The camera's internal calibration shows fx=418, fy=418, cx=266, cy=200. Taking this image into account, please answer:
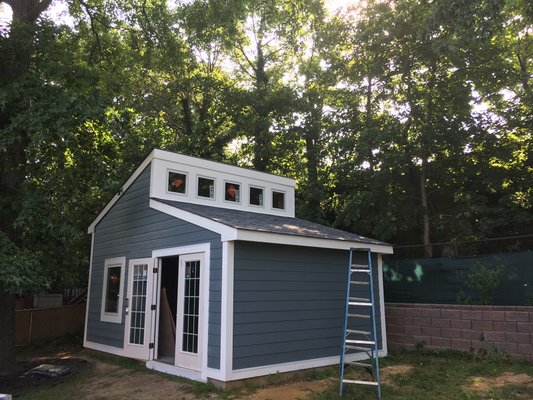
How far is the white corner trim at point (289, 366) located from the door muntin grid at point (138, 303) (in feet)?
8.99

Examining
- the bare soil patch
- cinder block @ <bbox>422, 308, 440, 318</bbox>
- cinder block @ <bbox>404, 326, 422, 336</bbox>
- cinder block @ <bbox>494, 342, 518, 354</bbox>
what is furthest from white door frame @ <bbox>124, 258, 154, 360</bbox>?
cinder block @ <bbox>494, 342, 518, 354</bbox>

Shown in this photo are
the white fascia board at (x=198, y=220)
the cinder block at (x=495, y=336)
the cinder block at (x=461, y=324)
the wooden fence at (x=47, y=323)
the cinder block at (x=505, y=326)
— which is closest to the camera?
the white fascia board at (x=198, y=220)

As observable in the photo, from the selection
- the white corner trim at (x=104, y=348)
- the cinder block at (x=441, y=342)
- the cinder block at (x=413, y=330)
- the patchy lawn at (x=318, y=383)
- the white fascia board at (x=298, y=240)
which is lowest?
the patchy lawn at (x=318, y=383)

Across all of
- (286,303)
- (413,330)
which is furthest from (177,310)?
(413,330)

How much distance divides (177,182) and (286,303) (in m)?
3.76

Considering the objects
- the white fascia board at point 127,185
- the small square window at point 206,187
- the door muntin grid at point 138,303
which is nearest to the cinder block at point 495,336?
the small square window at point 206,187

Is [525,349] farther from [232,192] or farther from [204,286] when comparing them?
[232,192]

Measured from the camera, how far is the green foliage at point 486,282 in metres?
8.57

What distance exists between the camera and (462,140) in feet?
43.3

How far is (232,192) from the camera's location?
10141 mm

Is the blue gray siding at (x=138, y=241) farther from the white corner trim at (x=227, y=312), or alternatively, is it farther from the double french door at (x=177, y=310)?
the double french door at (x=177, y=310)

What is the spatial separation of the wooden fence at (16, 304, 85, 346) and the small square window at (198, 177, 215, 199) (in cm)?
633

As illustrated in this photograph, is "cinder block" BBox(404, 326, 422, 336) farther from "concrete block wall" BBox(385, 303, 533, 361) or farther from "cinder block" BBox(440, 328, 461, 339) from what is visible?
"cinder block" BBox(440, 328, 461, 339)

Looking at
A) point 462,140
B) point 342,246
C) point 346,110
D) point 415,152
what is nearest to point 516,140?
point 462,140
